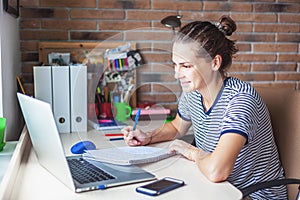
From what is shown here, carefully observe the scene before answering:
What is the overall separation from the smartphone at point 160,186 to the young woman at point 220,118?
129mm

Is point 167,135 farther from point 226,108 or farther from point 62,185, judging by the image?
point 62,185

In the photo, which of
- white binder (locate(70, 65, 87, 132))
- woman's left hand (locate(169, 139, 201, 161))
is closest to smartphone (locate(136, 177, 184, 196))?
woman's left hand (locate(169, 139, 201, 161))

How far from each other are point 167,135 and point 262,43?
111cm

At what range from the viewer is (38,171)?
1395 mm

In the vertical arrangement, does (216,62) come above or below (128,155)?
above

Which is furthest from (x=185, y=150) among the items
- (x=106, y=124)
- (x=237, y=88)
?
(x=106, y=124)

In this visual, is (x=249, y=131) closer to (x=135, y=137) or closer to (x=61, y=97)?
(x=135, y=137)

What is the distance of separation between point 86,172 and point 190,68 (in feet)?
1.72

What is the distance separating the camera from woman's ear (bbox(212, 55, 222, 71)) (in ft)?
5.08

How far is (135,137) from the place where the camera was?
1697 mm

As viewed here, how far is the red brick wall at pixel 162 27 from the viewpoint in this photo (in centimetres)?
226

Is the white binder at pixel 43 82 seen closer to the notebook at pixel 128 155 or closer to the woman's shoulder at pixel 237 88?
the notebook at pixel 128 155

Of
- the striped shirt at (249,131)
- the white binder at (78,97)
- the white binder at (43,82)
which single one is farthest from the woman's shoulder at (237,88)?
the white binder at (43,82)

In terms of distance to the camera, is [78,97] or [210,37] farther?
[78,97]
